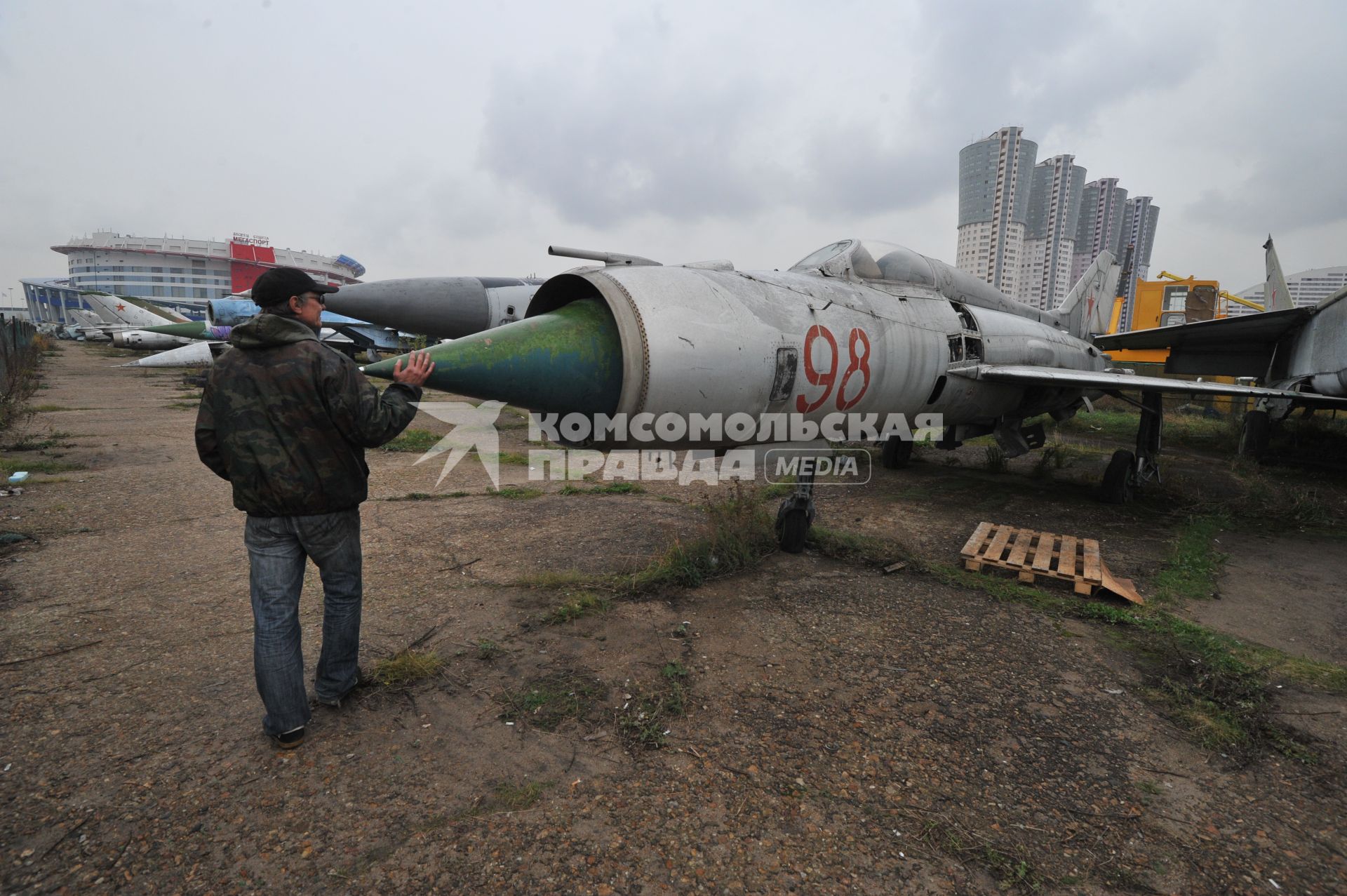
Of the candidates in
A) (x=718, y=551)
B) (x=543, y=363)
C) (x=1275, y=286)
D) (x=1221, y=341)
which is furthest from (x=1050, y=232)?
(x=543, y=363)

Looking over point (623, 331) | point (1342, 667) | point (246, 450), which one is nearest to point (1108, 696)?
point (1342, 667)

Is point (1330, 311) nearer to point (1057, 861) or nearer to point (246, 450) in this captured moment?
point (1057, 861)

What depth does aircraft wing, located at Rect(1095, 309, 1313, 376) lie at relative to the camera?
32.0ft

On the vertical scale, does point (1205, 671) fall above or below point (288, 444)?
below

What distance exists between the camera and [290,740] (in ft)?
8.99

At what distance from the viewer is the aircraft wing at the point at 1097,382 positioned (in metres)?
5.83

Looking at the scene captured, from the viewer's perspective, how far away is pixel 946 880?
2.12 metres

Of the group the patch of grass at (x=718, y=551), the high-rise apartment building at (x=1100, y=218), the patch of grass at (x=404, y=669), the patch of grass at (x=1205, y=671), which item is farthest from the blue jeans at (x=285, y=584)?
the high-rise apartment building at (x=1100, y=218)

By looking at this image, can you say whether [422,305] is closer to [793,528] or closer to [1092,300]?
[793,528]

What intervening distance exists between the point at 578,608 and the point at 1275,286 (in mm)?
14701

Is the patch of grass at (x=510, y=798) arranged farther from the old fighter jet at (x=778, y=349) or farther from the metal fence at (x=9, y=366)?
the metal fence at (x=9, y=366)

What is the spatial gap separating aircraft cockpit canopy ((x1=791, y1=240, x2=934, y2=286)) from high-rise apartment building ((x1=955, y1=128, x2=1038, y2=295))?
37.3 m

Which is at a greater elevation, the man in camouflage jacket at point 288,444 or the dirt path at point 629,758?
the man in camouflage jacket at point 288,444

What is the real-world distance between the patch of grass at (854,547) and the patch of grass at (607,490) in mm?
2686
